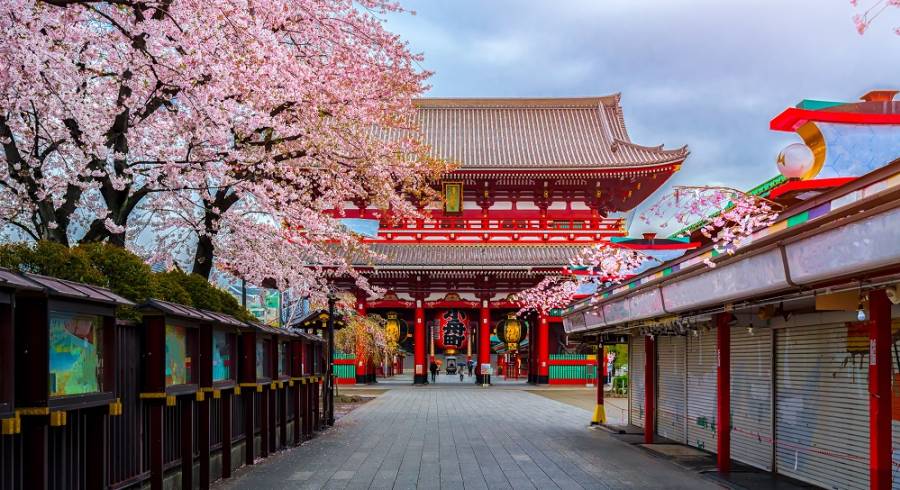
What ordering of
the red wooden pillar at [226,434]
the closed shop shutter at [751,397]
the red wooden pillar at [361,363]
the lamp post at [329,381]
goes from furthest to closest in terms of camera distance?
the red wooden pillar at [361,363] → the lamp post at [329,381] → the closed shop shutter at [751,397] → the red wooden pillar at [226,434]

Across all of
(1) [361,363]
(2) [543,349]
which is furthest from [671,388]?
(1) [361,363]

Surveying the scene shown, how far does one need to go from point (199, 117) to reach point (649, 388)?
9.10 m

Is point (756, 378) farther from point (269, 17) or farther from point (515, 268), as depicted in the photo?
point (515, 268)

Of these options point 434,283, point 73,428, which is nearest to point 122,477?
point 73,428

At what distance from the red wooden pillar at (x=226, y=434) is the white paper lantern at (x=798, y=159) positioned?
6847 millimetres

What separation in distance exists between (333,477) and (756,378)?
5866 mm

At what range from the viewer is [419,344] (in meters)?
41.1

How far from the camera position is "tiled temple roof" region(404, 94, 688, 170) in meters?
40.4

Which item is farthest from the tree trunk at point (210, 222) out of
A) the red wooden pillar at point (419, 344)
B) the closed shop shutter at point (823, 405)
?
the red wooden pillar at point (419, 344)

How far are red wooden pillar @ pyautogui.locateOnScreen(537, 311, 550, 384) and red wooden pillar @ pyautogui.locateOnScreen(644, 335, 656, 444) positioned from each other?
22.4 m

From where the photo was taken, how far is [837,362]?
389 inches

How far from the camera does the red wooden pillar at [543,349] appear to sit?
132 ft

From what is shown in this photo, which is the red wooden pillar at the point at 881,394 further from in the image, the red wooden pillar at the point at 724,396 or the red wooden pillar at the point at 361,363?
the red wooden pillar at the point at 361,363

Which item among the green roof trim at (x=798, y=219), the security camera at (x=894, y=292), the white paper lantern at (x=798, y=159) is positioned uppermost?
the white paper lantern at (x=798, y=159)
